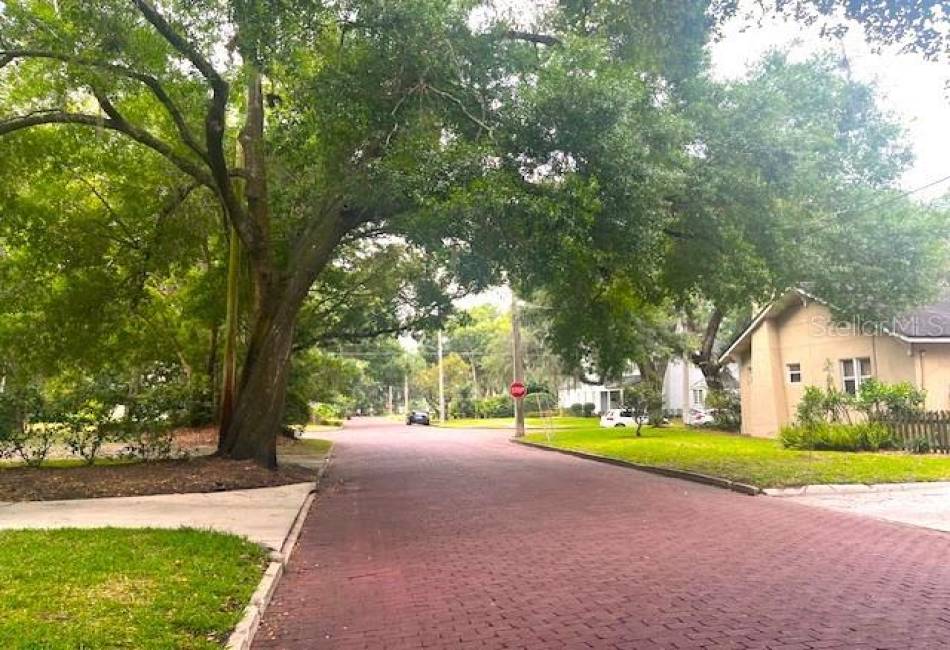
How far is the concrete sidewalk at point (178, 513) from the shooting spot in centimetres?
988

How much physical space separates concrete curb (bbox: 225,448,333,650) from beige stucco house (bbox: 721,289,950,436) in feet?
58.6

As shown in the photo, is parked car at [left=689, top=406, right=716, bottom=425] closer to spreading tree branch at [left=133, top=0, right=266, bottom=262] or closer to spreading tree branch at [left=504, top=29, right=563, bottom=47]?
spreading tree branch at [left=133, top=0, right=266, bottom=262]

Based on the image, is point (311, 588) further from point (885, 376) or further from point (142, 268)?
point (885, 376)

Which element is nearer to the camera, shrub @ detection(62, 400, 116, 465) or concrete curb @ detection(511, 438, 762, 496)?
concrete curb @ detection(511, 438, 762, 496)

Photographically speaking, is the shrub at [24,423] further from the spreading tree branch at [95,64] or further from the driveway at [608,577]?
the driveway at [608,577]

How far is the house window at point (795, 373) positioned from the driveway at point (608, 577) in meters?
17.0

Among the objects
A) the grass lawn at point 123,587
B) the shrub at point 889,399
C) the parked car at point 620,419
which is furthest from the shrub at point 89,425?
the parked car at point 620,419

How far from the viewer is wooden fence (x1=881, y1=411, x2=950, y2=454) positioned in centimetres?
→ 1966

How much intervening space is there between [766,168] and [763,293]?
3.85 m

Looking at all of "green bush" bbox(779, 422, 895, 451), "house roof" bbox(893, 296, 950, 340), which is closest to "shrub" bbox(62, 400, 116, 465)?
"green bush" bbox(779, 422, 895, 451)

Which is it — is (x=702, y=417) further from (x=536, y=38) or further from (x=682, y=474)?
(x=536, y=38)

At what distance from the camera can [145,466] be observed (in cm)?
1648

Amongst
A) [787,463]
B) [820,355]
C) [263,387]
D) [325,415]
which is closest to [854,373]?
[820,355]

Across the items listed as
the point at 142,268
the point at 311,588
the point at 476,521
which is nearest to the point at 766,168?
the point at 476,521
